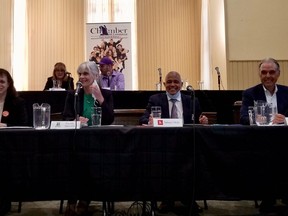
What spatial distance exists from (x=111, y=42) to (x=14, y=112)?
4.53 m

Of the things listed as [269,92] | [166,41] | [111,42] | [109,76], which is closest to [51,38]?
[111,42]

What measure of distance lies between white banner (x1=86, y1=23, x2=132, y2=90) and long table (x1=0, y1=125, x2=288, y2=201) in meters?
5.34

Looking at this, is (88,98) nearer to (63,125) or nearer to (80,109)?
(80,109)

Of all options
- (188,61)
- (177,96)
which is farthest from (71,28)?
(177,96)

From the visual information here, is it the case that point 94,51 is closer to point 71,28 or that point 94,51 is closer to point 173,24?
point 71,28

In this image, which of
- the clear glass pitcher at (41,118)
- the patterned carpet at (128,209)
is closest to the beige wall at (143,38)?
the patterned carpet at (128,209)

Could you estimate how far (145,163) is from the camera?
187 centimetres

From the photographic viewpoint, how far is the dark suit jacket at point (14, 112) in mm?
2770

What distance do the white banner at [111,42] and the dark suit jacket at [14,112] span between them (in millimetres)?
4366

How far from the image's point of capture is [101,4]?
7770 mm

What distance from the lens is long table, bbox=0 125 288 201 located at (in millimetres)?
1860

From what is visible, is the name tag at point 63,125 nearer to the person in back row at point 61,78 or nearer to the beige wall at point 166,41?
the person in back row at point 61,78

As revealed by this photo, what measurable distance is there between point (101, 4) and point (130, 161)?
21.2 ft

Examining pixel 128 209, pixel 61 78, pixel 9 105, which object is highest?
pixel 61 78
